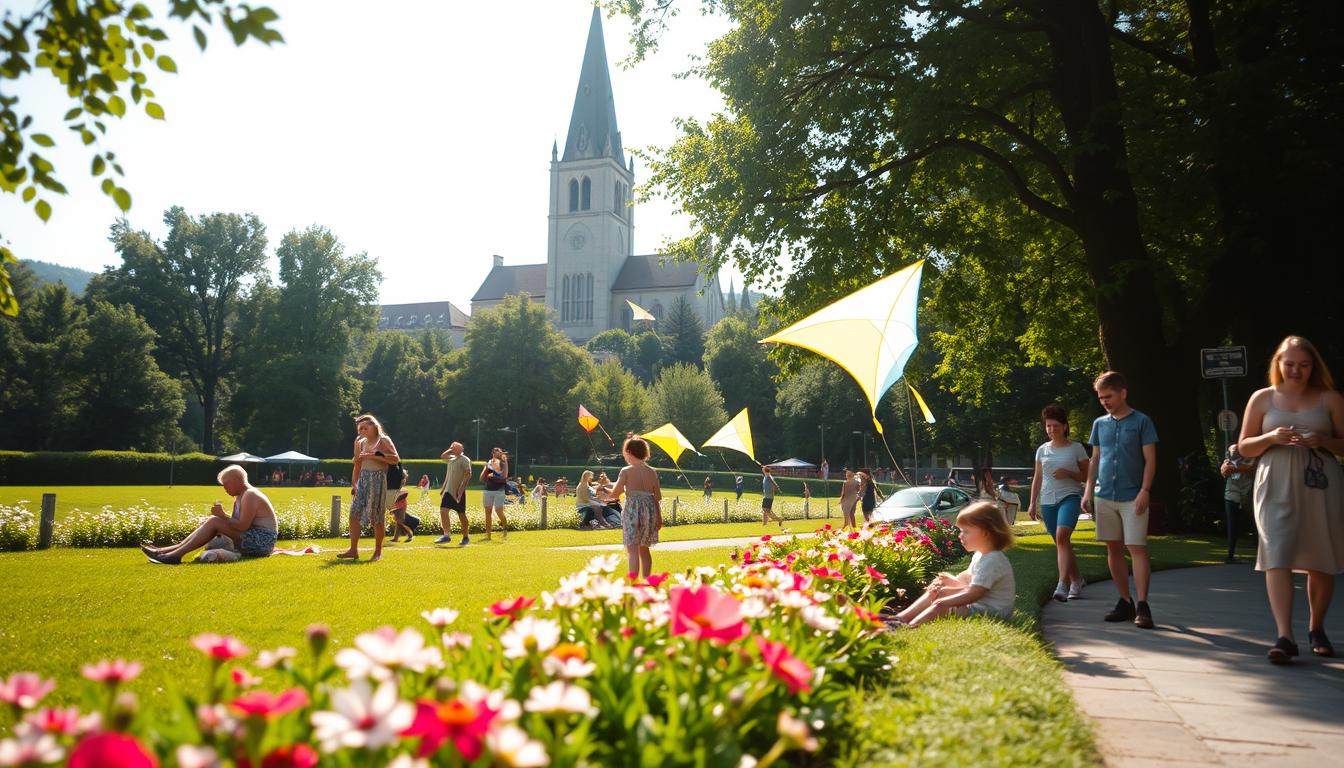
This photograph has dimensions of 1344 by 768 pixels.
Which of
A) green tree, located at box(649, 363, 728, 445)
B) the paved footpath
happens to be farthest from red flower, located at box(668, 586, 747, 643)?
green tree, located at box(649, 363, 728, 445)

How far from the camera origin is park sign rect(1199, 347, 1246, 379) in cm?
1252

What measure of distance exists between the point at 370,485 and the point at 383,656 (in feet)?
35.0

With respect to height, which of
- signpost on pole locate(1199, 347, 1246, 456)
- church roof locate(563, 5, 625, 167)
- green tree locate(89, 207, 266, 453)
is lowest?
signpost on pole locate(1199, 347, 1246, 456)

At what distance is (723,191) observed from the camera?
697 inches

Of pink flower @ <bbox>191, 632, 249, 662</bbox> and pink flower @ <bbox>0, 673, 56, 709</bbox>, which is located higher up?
pink flower @ <bbox>191, 632, 249, 662</bbox>

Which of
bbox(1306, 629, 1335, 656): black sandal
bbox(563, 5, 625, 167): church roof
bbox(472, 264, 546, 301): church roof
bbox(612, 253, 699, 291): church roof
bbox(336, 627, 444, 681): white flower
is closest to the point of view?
bbox(336, 627, 444, 681): white flower

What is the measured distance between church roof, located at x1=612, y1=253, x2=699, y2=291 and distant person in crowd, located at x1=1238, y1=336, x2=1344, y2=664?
11664cm

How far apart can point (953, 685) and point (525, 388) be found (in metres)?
68.8

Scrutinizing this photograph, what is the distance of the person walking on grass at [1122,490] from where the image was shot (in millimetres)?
6930

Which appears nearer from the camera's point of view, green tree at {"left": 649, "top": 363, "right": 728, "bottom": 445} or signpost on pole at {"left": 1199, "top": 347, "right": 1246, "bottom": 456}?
signpost on pole at {"left": 1199, "top": 347, "right": 1246, "bottom": 456}

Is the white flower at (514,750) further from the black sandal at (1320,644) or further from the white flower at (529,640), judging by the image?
the black sandal at (1320,644)

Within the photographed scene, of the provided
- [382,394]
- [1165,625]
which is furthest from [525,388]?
[1165,625]

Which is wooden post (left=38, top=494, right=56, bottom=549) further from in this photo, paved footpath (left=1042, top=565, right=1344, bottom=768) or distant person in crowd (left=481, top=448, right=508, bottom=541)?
paved footpath (left=1042, top=565, right=1344, bottom=768)

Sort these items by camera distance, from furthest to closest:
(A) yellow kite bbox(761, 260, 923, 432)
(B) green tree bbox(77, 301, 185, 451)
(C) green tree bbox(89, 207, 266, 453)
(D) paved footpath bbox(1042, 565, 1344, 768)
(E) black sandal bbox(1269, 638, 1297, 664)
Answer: (C) green tree bbox(89, 207, 266, 453)
(B) green tree bbox(77, 301, 185, 451)
(A) yellow kite bbox(761, 260, 923, 432)
(E) black sandal bbox(1269, 638, 1297, 664)
(D) paved footpath bbox(1042, 565, 1344, 768)
